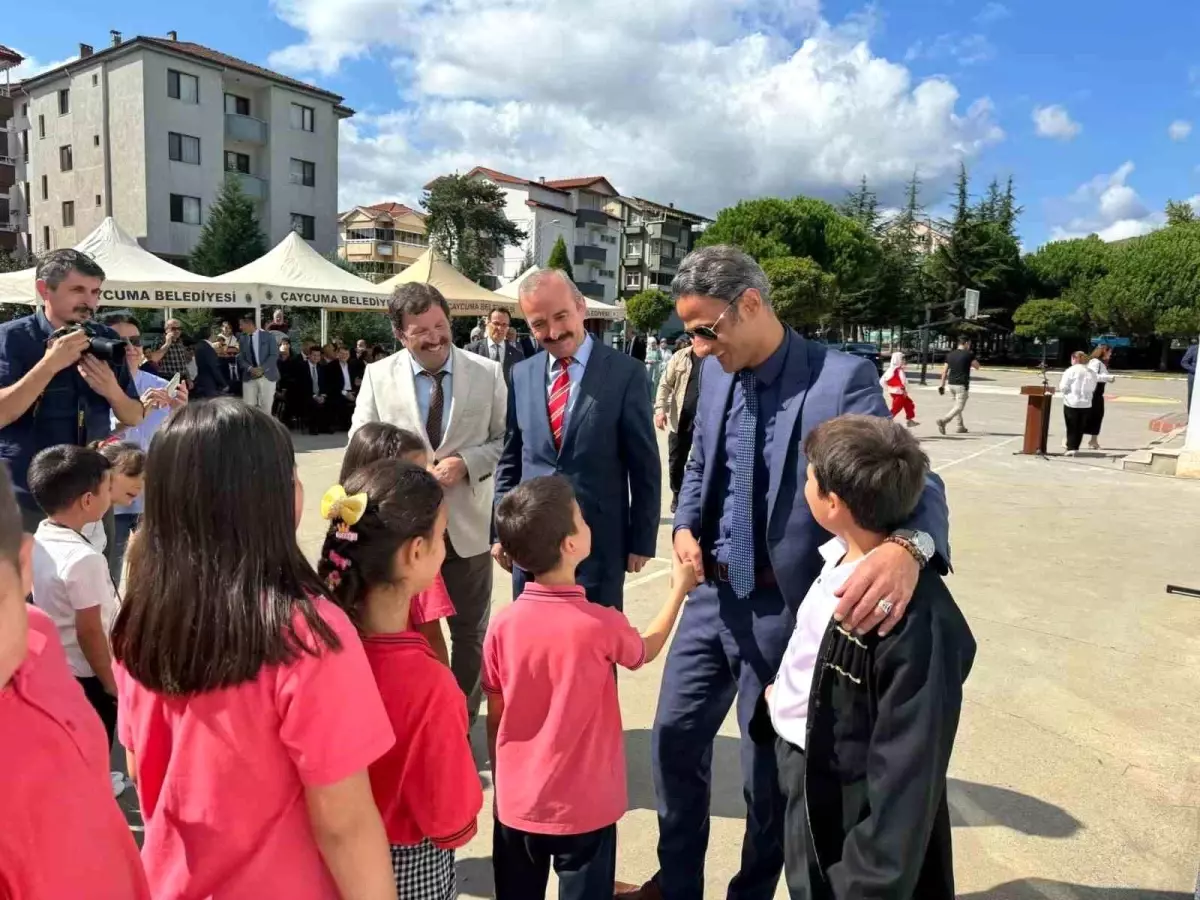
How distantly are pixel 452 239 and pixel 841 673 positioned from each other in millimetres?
47472

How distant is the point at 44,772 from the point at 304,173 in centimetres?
4383

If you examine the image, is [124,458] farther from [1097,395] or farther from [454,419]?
[1097,395]

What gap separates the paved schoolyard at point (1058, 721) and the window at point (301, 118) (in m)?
36.9

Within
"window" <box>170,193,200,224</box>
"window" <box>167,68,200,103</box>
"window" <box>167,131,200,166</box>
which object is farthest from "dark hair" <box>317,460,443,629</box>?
"window" <box>167,68,200,103</box>

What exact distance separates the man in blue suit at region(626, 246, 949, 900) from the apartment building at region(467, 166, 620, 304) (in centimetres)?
6407

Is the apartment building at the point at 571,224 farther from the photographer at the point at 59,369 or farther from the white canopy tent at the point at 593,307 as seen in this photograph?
the photographer at the point at 59,369

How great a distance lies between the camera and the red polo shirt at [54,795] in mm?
1094

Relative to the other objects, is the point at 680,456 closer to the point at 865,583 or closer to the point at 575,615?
the point at 575,615

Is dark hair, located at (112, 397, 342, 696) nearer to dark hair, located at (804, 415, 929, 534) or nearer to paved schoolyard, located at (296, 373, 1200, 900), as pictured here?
dark hair, located at (804, 415, 929, 534)

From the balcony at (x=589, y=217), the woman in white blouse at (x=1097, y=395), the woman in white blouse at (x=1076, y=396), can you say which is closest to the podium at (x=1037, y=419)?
the woman in white blouse at (x=1076, y=396)

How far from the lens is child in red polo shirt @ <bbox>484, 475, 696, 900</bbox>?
2.11m

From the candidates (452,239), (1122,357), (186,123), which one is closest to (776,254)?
(452,239)

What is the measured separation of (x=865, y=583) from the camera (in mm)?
1633

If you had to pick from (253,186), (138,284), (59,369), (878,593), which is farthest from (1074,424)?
(253,186)
